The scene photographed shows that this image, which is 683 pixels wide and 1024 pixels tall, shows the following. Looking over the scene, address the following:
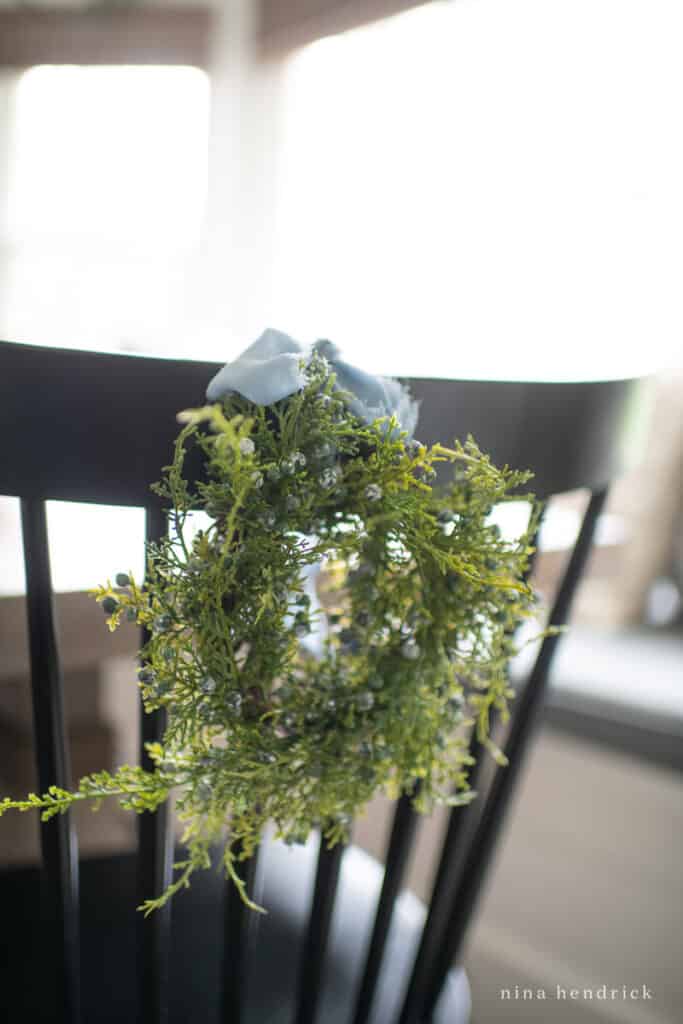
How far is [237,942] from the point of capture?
55 cm

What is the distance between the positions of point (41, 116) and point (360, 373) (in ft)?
11.5

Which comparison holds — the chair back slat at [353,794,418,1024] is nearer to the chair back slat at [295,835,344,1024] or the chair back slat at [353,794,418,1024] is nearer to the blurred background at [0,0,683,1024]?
the chair back slat at [295,835,344,1024]

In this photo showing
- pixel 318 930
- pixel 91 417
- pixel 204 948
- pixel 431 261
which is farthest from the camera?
pixel 431 261

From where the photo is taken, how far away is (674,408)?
219 cm

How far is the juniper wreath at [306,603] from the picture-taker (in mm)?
444

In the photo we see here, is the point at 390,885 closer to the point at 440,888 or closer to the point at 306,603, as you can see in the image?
the point at 440,888

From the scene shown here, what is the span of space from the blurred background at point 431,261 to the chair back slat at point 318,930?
1.05 ft

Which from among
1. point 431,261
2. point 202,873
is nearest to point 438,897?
point 202,873

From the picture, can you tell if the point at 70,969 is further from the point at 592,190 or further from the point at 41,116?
the point at 41,116

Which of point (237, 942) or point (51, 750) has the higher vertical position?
point (51, 750)

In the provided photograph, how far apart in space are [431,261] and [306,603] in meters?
2.90

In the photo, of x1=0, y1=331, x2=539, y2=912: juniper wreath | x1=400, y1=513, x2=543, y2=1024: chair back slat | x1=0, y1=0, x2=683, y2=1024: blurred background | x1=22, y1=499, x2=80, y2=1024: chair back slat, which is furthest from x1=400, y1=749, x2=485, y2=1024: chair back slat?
x1=0, y1=0, x2=683, y2=1024: blurred background

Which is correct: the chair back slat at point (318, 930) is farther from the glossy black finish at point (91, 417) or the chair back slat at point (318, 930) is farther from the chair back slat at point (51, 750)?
the glossy black finish at point (91, 417)

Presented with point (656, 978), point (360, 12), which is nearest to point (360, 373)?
point (656, 978)
